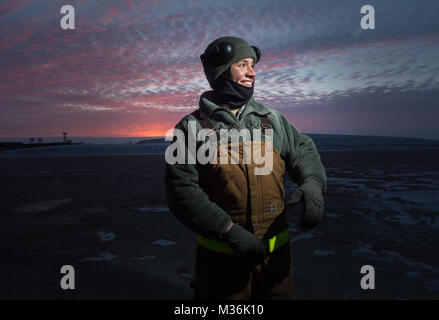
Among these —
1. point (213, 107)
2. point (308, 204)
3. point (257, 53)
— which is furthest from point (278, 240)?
point (257, 53)

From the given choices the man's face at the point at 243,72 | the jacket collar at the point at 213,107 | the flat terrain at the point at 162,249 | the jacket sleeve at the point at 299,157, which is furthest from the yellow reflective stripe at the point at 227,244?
the flat terrain at the point at 162,249

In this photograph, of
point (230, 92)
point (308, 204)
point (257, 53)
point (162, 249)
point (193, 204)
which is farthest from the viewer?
point (162, 249)

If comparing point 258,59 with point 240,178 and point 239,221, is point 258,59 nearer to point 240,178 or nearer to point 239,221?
point 240,178

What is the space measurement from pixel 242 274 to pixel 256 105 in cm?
92

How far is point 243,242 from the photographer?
1.33 meters

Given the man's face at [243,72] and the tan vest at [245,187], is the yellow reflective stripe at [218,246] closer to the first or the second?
the tan vest at [245,187]

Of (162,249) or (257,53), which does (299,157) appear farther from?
(162,249)

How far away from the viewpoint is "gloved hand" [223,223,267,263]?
4.35ft

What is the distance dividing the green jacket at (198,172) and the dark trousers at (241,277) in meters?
0.22

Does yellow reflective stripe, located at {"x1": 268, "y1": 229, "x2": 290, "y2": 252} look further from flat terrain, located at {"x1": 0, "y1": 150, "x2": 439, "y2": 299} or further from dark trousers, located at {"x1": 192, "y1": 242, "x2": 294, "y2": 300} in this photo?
flat terrain, located at {"x1": 0, "y1": 150, "x2": 439, "y2": 299}

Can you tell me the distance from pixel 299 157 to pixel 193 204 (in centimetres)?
68

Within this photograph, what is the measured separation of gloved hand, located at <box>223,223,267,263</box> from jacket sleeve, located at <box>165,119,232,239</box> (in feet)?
0.13

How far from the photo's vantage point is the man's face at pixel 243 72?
5.01 feet
